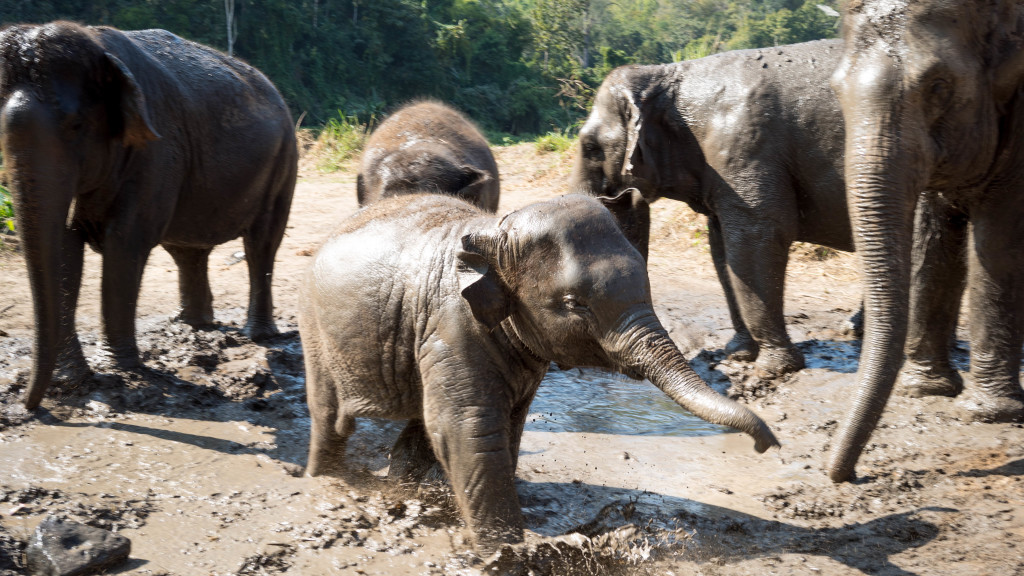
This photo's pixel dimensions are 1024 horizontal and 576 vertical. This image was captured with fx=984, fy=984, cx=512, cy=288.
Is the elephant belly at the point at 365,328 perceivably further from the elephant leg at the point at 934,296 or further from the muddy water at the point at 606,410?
the elephant leg at the point at 934,296

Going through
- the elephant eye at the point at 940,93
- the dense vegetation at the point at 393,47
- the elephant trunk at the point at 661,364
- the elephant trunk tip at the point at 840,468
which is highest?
the elephant eye at the point at 940,93

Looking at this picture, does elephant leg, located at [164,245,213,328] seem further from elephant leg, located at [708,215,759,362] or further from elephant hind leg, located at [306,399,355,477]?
elephant leg, located at [708,215,759,362]

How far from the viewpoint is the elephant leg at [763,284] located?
6.23m

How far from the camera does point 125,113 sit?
5367 mm

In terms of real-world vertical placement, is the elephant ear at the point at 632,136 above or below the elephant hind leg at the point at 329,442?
above

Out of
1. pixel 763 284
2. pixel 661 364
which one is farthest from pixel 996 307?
pixel 661 364

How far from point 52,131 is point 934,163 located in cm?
438

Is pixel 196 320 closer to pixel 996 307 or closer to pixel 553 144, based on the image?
pixel 996 307

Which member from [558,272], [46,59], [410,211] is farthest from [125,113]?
[558,272]

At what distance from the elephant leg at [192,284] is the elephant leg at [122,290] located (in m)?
1.41

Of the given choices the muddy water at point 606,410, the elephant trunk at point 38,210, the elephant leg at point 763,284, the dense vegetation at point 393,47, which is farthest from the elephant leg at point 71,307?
the dense vegetation at point 393,47

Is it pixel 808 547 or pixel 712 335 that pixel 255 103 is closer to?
pixel 712 335

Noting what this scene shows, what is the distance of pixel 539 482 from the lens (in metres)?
4.79

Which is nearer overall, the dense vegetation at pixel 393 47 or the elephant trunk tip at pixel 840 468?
the elephant trunk tip at pixel 840 468
